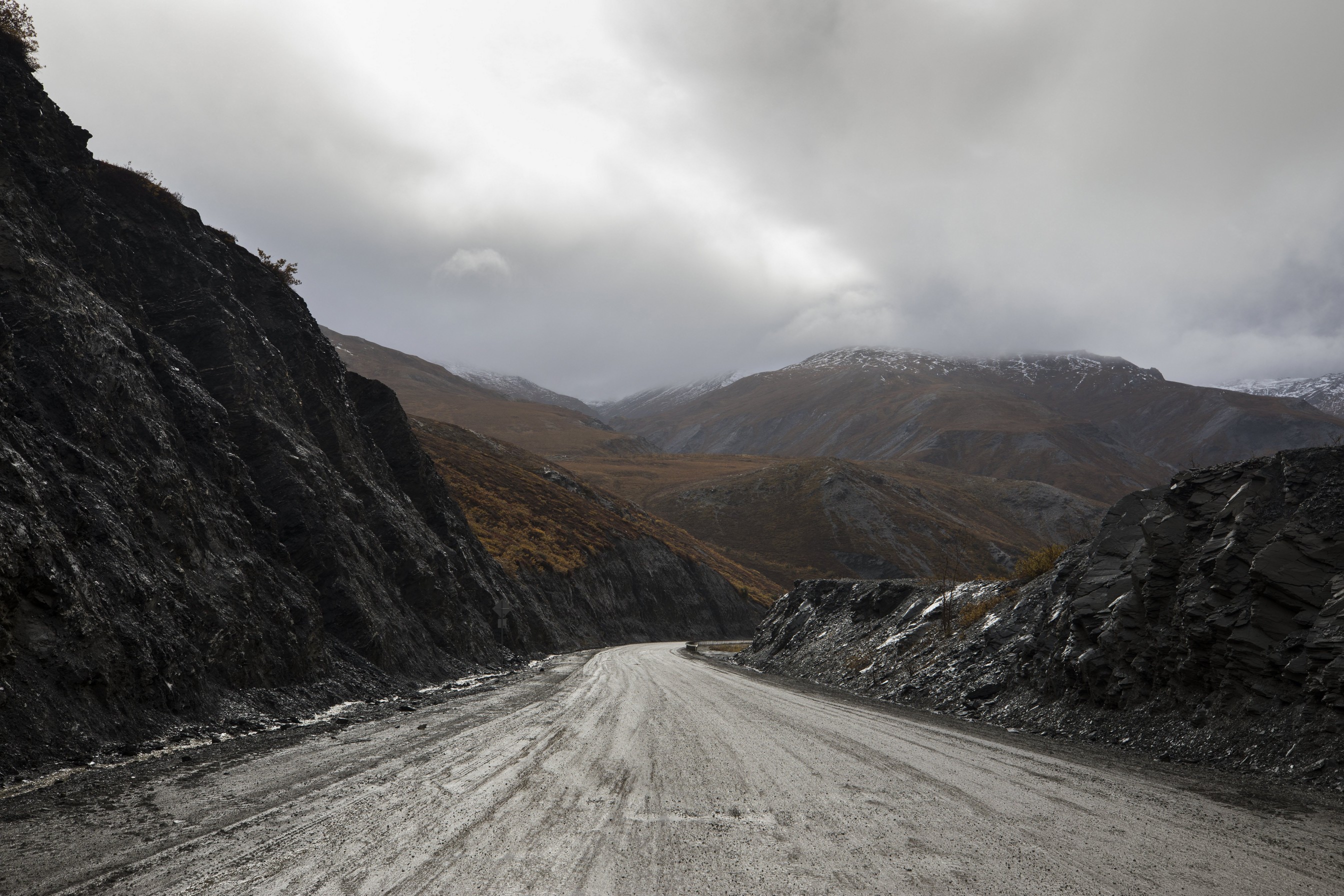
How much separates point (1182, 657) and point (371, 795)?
13.3 m

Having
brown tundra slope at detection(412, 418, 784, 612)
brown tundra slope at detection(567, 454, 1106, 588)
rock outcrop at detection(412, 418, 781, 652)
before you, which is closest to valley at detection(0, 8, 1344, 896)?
rock outcrop at detection(412, 418, 781, 652)

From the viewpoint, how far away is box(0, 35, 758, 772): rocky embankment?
1001 cm

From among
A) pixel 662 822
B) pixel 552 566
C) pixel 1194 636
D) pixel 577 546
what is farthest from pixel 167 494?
pixel 577 546

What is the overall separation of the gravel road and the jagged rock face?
2679 millimetres

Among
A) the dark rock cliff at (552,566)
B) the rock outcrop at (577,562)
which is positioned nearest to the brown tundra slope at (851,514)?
the rock outcrop at (577,562)

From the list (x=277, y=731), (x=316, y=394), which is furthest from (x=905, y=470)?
(x=277, y=731)

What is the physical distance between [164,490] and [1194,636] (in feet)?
65.4

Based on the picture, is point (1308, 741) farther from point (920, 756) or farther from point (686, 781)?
point (686, 781)

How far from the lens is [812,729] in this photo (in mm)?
12586

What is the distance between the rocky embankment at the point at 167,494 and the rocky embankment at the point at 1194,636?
15.6 m

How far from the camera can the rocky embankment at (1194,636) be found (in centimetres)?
1054

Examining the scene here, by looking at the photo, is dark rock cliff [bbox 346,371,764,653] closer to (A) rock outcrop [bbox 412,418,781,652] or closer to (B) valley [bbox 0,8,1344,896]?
(A) rock outcrop [bbox 412,418,781,652]

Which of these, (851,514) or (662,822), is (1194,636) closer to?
(662,822)

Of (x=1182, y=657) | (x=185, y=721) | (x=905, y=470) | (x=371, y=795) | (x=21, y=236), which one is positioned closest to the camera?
(x=371, y=795)
